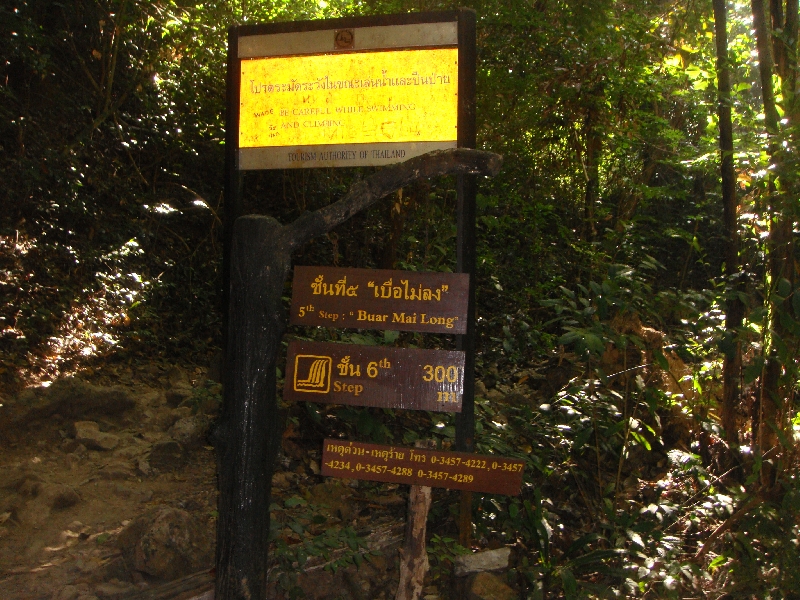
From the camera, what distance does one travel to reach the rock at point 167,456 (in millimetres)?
5203

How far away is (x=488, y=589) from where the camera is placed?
411 centimetres

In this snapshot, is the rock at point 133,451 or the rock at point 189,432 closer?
the rock at point 133,451

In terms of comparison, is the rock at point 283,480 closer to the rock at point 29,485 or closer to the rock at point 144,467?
the rock at point 144,467

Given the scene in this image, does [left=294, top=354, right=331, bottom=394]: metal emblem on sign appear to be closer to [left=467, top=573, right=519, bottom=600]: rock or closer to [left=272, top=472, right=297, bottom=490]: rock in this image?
[left=467, top=573, right=519, bottom=600]: rock

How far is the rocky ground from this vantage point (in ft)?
12.7

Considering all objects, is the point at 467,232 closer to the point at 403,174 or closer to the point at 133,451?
the point at 403,174

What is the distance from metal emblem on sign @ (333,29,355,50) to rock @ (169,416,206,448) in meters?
3.08

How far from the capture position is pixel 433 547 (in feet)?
14.4

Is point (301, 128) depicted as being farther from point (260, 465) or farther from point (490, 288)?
point (490, 288)

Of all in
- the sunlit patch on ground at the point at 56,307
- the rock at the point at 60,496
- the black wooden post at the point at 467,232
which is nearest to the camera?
the black wooden post at the point at 467,232

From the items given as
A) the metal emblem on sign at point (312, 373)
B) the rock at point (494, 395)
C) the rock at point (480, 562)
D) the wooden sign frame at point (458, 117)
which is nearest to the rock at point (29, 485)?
the wooden sign frame at point (458, 117)

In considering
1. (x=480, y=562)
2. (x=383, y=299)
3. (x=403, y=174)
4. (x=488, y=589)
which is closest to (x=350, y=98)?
Answer: (x=403, y=174)

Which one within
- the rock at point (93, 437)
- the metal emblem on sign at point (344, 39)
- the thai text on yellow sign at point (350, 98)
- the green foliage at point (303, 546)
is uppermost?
the metal emblem on sign at point (344, 39)

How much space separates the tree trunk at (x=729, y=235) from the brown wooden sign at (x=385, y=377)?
304cm
